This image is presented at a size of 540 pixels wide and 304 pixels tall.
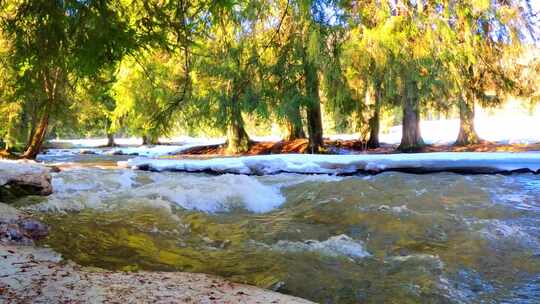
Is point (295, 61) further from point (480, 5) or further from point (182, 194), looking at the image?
point (480, 5)

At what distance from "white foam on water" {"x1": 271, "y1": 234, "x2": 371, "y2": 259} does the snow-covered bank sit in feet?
18.1

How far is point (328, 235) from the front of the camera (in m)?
4.82

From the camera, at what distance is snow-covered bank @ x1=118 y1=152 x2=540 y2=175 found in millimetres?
9617

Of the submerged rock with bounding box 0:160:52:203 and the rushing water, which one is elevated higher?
the submerged rock with bounding box 0:160:52:203

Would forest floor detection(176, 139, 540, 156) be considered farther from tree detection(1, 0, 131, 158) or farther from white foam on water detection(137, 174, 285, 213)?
tree detection(1, 0, 131, 158)

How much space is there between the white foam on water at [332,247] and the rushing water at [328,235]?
1 centimetres

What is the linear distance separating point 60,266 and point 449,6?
48.4 feet

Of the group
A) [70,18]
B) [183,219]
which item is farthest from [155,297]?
[183,219]

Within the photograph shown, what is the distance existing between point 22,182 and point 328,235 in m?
5.36

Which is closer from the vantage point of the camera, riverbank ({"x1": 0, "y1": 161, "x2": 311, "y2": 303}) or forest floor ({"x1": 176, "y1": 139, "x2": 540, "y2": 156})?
riverbank ({"x1": 0, "y1": 161, "x2": 311, "y2": 303})

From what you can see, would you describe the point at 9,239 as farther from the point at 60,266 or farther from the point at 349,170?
the point at 349,170

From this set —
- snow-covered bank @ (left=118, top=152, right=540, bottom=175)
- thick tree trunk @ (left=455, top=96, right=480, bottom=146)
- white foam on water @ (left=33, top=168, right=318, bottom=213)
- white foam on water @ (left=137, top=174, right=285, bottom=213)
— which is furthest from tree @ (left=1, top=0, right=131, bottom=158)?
thick tree trunk @ (left=455, top=96, right=480, bottom=146)

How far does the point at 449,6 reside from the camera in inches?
571

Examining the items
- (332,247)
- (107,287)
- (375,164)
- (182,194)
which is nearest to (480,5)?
(375,164)
